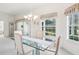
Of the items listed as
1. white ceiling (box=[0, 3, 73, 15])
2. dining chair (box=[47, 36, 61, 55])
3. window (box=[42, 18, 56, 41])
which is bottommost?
dining chair (box=[47, 36, 61, 55])

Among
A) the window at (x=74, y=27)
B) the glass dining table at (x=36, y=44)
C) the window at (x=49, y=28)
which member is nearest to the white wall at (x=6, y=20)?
the glass dining table at (x=36, y=44)

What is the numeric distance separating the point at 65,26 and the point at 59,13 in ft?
0.80

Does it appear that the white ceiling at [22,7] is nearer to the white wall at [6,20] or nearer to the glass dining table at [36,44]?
the white wall at [6,20]

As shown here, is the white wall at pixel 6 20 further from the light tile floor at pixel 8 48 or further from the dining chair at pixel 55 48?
the dining chair at pixel 55 48

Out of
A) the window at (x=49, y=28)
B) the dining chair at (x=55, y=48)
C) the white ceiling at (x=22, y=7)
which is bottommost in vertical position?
the dining chair at (x=55, y=48)

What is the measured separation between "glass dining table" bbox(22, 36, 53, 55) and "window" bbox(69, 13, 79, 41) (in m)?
0.41

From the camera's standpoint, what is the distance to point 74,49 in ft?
6.43

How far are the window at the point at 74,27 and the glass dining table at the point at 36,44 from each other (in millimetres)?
409

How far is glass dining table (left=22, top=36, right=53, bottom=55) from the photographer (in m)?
2.08

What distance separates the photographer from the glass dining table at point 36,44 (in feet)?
6.82

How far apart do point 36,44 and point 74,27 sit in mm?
727

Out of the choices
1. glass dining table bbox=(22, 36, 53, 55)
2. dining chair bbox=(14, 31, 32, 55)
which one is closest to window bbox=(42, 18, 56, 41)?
glass dining table bbox=(22, 36, 53, 55)

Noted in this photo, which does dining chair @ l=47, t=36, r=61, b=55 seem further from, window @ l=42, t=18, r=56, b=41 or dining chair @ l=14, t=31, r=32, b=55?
dining chair @ l=14, t=31, r=32, b=55

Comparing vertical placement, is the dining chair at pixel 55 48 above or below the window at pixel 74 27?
below
